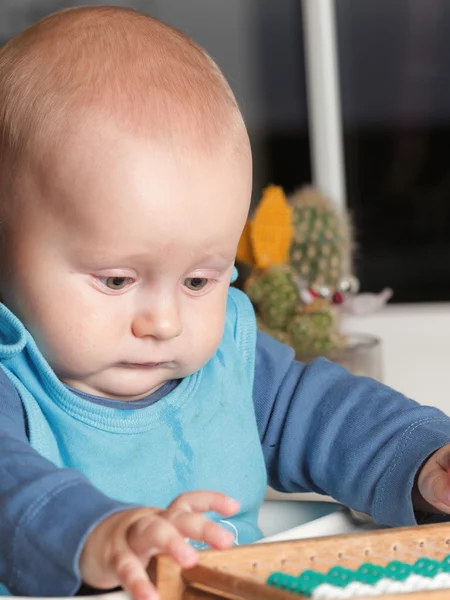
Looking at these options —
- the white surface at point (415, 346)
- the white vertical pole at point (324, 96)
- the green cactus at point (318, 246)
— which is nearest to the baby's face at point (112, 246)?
the green cactus at point (318, 246)

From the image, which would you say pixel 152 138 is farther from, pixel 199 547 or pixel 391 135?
pixel 391 135

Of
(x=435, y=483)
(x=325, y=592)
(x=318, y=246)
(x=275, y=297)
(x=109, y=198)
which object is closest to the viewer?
(x=325, y=592)

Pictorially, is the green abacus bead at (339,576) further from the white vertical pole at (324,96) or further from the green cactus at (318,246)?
the white vertical pole at (324,96)

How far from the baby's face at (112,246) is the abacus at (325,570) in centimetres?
20

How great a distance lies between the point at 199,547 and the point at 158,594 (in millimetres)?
222

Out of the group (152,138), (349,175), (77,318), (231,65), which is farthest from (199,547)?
(231,65)

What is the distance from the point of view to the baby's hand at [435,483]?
0.83m

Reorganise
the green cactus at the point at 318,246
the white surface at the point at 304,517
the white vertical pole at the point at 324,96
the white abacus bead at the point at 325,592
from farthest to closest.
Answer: the white vertical pole at the point at 324,96 → the green cactus at the point at 318,246 → the white surface at the point at 304,517 → the white abacus bead at the point at 325,592

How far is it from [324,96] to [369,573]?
4.63 ft

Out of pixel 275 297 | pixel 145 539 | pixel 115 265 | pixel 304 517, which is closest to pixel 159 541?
pixel 145 539

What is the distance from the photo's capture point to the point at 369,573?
62 centimetres

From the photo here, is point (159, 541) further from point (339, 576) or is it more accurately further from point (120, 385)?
point (120, 385)

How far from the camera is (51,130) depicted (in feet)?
2.46

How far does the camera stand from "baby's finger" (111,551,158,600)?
57cm
